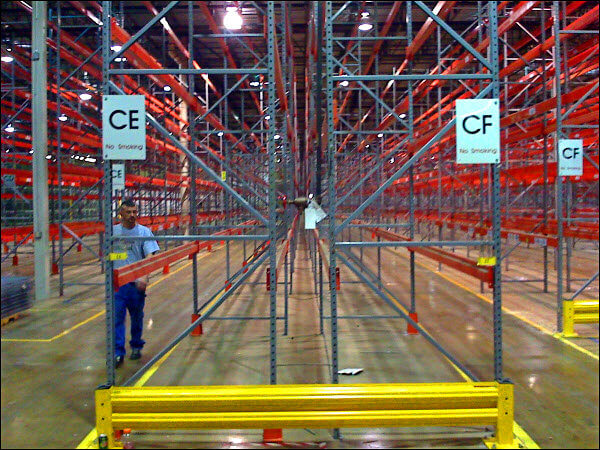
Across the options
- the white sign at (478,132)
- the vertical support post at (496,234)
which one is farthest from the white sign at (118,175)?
the vertical support post at (496,234)

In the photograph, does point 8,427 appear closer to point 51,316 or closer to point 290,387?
point 290,387

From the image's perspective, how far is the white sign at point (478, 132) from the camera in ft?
11.3

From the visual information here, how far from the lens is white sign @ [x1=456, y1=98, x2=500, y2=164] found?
3.45 metres

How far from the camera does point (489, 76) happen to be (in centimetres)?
360

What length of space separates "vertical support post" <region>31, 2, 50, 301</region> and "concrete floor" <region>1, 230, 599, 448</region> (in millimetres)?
1280

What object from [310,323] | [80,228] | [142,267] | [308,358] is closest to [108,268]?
[142,267]

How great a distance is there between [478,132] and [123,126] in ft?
8.80

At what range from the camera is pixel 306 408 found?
3262mm

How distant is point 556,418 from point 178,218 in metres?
10.8

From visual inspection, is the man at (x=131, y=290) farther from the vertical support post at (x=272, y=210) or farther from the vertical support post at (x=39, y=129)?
the vertical support post at (x=39, y=129)

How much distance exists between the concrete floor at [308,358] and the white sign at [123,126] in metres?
2.27

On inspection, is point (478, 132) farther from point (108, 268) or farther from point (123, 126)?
point (108, 268)

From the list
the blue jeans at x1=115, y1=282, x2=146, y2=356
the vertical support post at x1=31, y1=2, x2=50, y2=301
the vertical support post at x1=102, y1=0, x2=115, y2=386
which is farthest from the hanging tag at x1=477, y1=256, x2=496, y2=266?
the vertical support post at x1=31, y1=2, x2=50, y2=301

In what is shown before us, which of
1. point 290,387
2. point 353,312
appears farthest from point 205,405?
point 353,312
